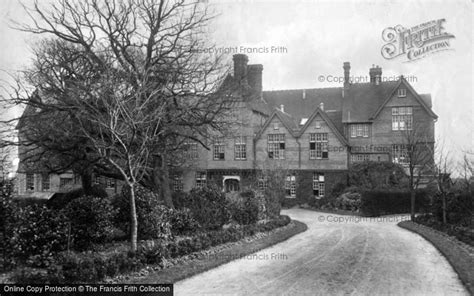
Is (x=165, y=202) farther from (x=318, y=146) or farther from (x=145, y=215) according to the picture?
(x=318, y=146)

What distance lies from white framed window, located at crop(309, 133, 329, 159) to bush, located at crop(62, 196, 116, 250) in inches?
1183

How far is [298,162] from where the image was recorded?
1704 inches

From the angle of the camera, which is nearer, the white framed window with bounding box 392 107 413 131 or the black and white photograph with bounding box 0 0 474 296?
the black and white photograph with bounding box 0 0 474 296

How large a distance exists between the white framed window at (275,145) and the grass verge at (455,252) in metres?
20.9

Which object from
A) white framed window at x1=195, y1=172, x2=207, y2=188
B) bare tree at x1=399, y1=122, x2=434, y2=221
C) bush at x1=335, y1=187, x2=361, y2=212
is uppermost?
bare tree at x1=399, y1=122, x2=434, y2=221

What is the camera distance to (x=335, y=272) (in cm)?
1231

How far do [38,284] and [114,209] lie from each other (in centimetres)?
801

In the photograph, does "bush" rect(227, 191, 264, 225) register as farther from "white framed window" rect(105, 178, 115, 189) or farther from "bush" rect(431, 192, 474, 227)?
"white framed window" rect(105, 178, 115, 189)

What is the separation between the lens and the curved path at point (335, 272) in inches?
408

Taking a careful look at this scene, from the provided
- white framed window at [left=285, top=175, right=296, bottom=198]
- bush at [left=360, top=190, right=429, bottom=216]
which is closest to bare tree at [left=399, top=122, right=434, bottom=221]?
bush at [left=360, top=190, right=429, bottom=216]

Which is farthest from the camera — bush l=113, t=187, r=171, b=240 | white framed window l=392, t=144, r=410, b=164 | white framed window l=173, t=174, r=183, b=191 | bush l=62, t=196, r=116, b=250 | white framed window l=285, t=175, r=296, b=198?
white framed window l=392, t=144, r=410, b=164

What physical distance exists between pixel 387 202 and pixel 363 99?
671 inches

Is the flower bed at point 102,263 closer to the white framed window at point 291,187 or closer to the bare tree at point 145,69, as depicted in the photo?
the bare tree at point 145,69

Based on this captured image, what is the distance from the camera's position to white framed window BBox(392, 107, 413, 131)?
4397cm
